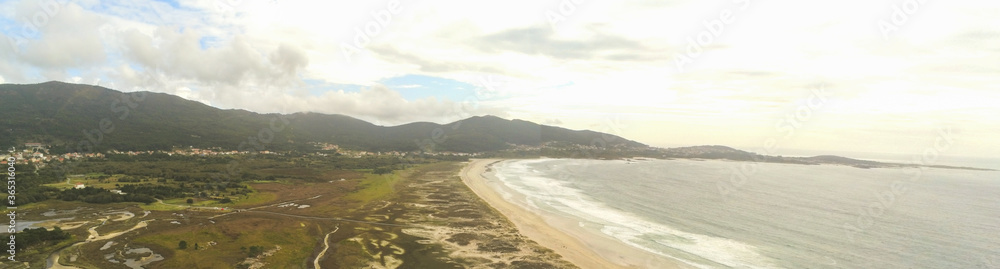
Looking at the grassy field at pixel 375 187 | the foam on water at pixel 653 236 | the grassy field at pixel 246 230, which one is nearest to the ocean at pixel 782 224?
the foam on water at pixel 653 236

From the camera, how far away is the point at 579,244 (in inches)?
1677

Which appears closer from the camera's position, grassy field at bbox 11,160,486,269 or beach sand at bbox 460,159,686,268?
grassy field at bbox 11,160,486,269

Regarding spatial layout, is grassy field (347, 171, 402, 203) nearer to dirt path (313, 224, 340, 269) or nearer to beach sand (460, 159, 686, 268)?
dirt path (313, 224, 340, 269)

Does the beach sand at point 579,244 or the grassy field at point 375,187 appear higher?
the grassy field at point 375,187

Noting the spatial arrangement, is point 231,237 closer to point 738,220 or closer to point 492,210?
point 492,210

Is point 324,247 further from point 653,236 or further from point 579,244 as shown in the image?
point 653,236

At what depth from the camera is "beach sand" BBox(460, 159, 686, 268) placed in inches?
1436

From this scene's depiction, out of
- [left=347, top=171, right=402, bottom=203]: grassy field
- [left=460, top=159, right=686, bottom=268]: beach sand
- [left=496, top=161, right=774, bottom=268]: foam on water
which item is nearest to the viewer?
[left=460, top=159, right=686, bottom=268]: beach sand

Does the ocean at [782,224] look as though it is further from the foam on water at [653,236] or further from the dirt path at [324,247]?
the dirt path at [324,247]

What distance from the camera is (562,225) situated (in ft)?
169

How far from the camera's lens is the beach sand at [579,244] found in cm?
3647

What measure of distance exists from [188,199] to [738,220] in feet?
257

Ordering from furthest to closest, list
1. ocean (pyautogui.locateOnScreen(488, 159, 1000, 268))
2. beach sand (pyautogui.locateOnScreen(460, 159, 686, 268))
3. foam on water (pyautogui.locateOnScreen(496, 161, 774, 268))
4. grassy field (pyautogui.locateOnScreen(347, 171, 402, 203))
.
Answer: grassy field (pyautogui.locateOnScreen(347, 171, 402, 203))
ocean (pyautogui.locateOnScreen(488, 159, 1000, 268))
foam on water (pyautogui.locateOnScreen(496, 161, 774, 268))
beach sand (pyautogui.locateOnScreen(460, 159, 686, 268))

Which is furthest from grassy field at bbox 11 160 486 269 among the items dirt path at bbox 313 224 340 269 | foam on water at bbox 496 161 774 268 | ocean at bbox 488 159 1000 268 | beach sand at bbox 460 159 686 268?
ocean at bbox 488 159 1000 268
